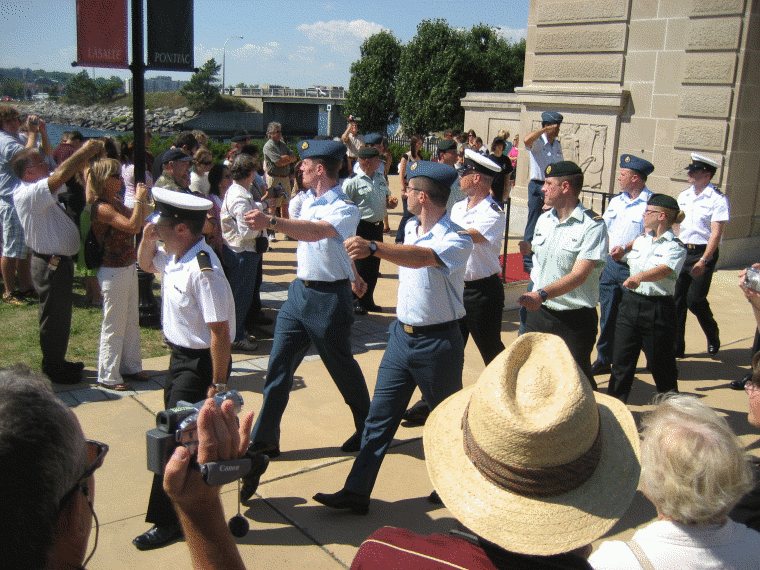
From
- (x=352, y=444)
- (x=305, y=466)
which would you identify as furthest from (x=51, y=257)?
(x=352, y=444)

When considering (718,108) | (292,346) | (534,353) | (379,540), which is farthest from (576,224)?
(718,108)

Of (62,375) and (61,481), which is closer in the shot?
(61,481)

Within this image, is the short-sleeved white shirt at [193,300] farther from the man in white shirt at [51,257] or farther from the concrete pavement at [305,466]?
the man in white shirt at [51,257]

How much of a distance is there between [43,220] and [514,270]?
6.13 m

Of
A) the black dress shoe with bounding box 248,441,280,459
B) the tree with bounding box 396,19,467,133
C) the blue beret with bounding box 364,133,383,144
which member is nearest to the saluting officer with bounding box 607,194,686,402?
the black dress shoe with bounding box 248,441,280,459

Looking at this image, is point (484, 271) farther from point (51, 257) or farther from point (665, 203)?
point (51, 257)

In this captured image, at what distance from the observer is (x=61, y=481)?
128 cm

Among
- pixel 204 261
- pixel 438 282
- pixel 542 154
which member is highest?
pixel 542 154

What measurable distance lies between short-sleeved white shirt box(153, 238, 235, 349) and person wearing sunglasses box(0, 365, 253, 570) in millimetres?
1941

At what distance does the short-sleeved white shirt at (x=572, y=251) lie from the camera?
463 cm

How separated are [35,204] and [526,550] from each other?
5.15 meters

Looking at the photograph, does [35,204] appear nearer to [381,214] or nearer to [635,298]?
[381,214]

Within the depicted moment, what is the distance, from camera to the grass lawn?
6.23m

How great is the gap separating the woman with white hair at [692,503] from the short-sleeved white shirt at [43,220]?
16.4ft
